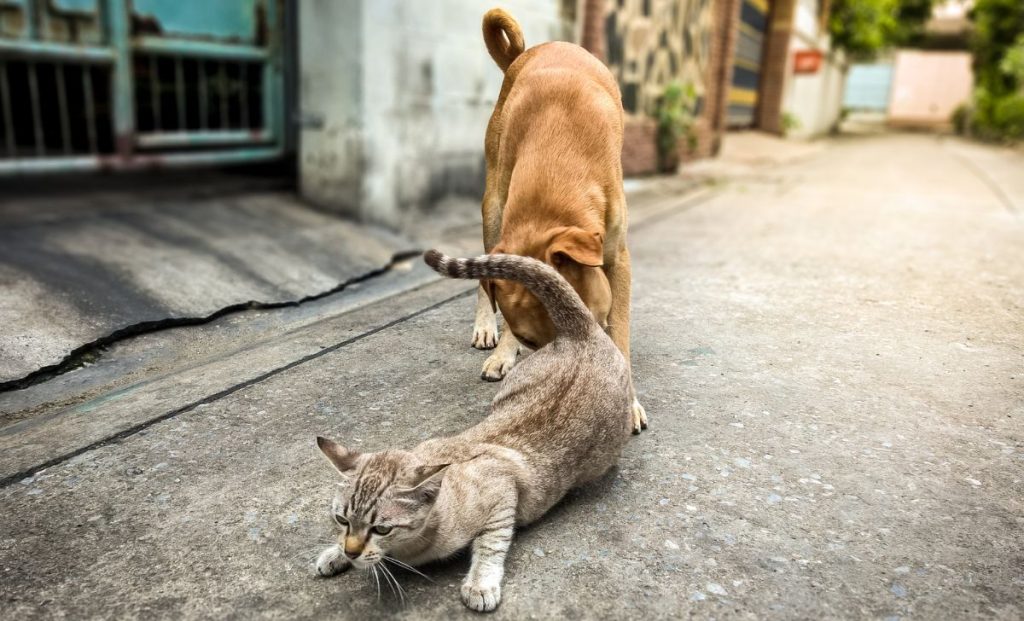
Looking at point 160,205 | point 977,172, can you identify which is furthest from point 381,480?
point 977,172

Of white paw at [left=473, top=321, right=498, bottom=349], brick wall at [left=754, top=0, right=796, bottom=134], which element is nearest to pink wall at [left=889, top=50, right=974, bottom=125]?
brick wall at [left=754, top=0, right=796, bottom=134]

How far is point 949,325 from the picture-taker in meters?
4.01

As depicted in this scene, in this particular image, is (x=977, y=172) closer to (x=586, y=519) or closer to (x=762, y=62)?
(x=762, y=62)

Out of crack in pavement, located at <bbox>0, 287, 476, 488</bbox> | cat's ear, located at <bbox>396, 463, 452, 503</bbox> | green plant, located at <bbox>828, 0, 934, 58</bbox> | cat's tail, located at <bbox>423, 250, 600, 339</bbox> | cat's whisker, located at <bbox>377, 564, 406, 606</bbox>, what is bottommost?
cat's whisker, located at <bbox>377, 564, 406, 606</bbox>

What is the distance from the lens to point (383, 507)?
183 cm

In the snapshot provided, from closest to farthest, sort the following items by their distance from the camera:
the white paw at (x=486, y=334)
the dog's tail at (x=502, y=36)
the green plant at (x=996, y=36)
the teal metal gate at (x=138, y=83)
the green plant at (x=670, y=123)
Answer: the white paw at (x=486, y=334), the dog's tail at (x=502, y=36), the teal metal gate at (x=138, y=83), the green plant at (x=670, y=123), the green plant at (x=996, y=36)

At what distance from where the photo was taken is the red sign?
778 inches

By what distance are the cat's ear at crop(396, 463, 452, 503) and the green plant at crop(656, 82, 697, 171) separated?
935 cm

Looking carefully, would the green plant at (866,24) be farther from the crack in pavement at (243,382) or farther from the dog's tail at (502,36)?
the crack in pavement at (243,382)

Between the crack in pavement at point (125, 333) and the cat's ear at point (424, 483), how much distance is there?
2.04 metres

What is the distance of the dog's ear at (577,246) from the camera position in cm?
267

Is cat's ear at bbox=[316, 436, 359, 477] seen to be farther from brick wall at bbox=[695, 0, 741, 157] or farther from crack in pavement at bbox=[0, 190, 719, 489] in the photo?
brick wall at bbox=[695, 0, 741, 157]

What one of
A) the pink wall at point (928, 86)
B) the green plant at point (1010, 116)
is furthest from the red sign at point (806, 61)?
the pink wall at point (928, 86)

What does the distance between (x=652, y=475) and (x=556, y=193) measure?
3.82 feet
